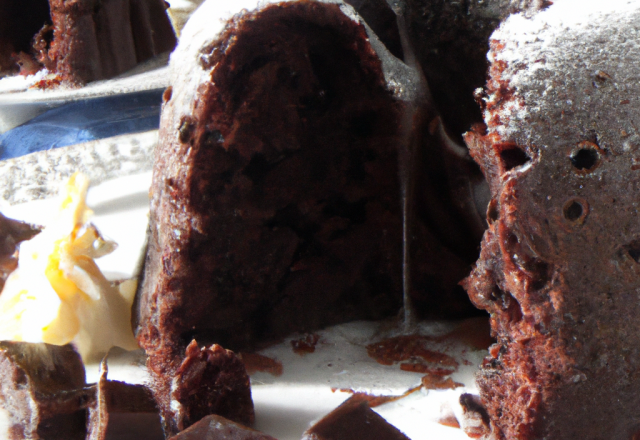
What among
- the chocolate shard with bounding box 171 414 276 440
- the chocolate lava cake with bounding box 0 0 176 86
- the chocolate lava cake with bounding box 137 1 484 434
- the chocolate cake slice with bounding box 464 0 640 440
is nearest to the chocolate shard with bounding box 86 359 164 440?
the chocolate lava cake with bounding box 137 1 484 434

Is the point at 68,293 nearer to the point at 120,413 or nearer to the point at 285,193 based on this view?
the point at 120,413

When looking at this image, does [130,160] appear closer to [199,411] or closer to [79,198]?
[79,198]

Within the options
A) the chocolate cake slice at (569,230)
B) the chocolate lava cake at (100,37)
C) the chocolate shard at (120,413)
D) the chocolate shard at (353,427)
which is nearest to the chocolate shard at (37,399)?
the chocolate shard at (120,413)

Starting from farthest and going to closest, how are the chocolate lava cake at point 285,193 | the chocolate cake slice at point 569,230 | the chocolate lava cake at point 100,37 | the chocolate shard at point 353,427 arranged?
the chocolate lava cake at point 100,37 < the chocolate lava cake at point 285,193 < the chocolate shard at point 353,427 < the chocolate cake slice at point 569,230

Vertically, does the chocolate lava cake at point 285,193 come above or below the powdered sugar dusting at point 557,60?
below

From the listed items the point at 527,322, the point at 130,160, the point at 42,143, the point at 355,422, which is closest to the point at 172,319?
the point at 355,422

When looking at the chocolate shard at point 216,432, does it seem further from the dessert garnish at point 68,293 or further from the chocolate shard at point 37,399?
the dessert garnish at point 68,293

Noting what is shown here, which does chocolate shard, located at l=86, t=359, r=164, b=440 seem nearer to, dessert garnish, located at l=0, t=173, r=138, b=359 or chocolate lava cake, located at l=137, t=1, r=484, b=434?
chocolate lava cake, located at l=137, t=1, r=484, b=434
